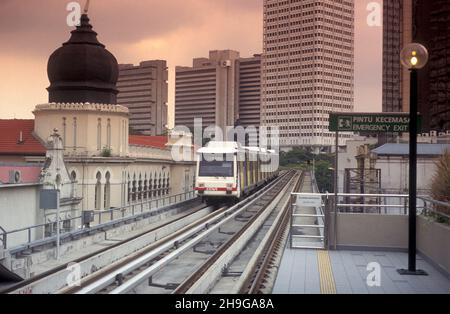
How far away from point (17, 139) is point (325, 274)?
1271 inches

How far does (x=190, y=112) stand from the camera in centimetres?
17800

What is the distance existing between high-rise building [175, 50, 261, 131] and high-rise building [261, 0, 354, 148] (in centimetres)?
2163

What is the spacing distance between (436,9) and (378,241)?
128ft

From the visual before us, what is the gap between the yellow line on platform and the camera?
1038cm

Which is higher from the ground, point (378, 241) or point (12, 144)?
point (12, 144)

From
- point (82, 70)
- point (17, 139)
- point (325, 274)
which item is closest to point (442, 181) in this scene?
point (325, 274)

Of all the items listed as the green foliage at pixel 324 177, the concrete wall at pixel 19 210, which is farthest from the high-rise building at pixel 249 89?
the concrete wall at pixel 19 210

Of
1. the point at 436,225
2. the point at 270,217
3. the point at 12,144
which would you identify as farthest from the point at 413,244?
the point at 12,144

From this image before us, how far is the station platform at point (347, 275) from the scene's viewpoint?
10453mm

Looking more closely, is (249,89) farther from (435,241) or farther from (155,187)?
(435,241)

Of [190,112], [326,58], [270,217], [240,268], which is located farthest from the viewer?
[190,112]

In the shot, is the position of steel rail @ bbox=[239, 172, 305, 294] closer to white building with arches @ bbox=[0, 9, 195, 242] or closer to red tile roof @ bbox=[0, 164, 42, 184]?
red tile roof @ bbox=[0, 164, 42, 184]

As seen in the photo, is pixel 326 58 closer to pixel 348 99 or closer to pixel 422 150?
pixel 348 99
